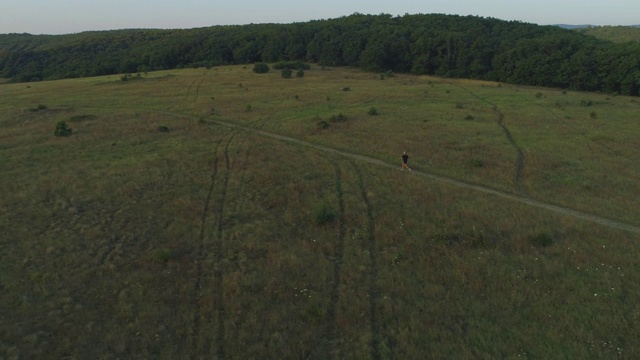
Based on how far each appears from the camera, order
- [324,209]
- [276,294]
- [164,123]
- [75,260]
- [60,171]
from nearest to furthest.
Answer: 1. [276,294]
2. [75,260]
3. [324,209]
4. [60,171]
5. [164,123]

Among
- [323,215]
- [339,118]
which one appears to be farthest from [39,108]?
[323,215]

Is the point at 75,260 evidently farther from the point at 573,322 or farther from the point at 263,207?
the point at 573,322

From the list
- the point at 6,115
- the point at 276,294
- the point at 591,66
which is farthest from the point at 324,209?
the point at 591,66

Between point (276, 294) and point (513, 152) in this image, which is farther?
point (513, 152)

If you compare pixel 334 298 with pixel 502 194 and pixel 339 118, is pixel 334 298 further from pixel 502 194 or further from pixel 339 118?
pixel 339 118

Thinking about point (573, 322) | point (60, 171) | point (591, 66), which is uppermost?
point (591, 66)
